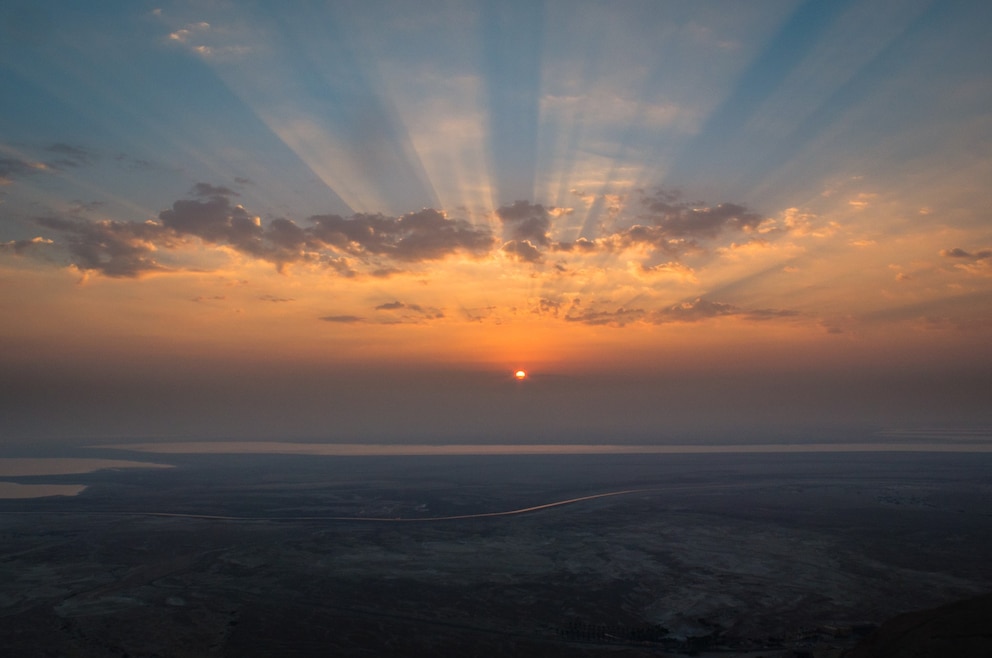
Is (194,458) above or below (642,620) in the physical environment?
above

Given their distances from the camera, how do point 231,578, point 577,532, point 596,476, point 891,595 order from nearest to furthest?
1. point 891,595
2. point 231,578
3. point 577,532
4. point 596,476

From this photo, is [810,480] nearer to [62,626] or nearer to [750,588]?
[750,588]

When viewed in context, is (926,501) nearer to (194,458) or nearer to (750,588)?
(750,588)

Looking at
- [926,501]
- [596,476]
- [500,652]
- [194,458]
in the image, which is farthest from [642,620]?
[194,458]

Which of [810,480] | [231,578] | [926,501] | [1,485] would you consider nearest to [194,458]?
[1,485]

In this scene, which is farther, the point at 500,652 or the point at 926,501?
the point at 926,501

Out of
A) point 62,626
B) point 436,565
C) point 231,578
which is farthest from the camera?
point 436,565
